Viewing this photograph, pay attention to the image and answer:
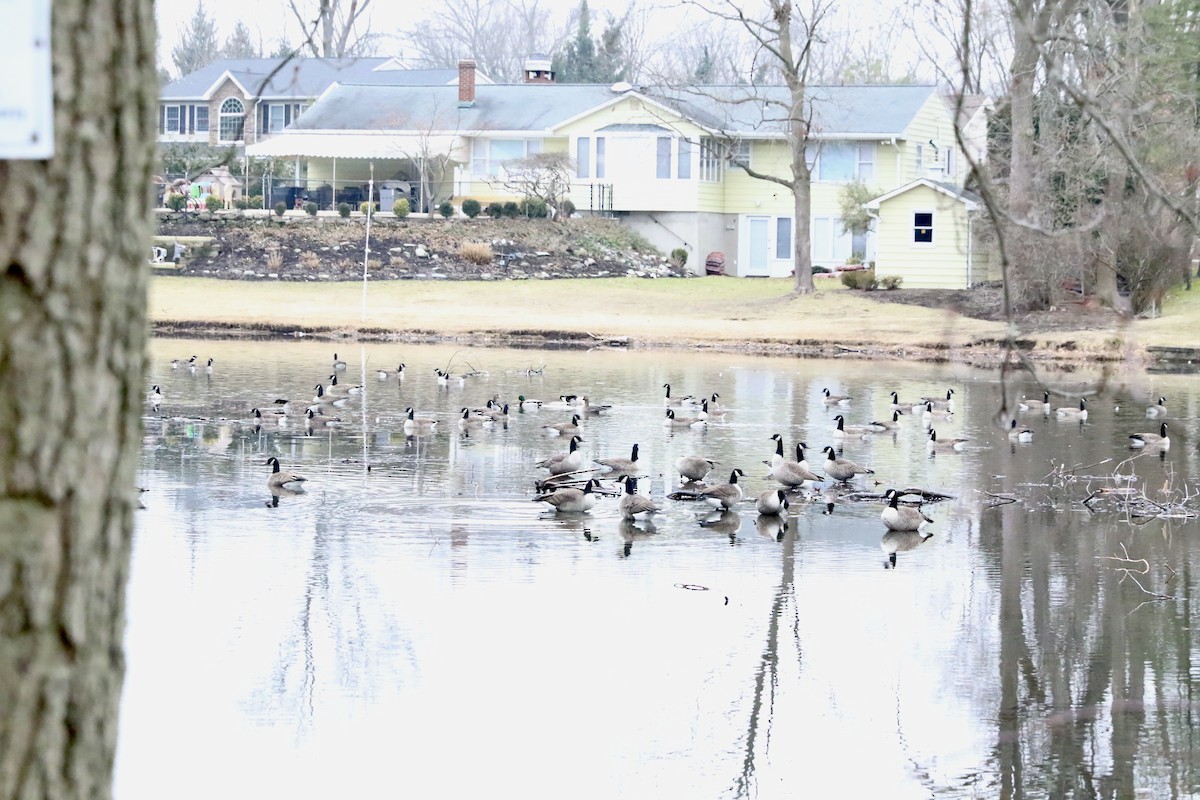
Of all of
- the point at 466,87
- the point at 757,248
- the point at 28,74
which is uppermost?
the point at 466,87

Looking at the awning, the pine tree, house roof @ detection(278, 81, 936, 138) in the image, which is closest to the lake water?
house roof @ detection(278, 81, 936, 138)

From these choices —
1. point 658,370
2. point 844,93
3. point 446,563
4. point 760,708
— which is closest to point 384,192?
point 844,93

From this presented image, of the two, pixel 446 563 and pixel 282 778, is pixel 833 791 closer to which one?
pixel 282 778

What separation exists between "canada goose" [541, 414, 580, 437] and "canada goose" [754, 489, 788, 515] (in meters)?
6.07

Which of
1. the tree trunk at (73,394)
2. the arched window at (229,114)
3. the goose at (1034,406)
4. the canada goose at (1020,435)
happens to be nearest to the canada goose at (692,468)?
the canada goose at (1020,435)

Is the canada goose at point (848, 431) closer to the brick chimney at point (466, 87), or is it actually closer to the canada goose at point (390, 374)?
the canada goose at point (390, 374)

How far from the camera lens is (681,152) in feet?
189

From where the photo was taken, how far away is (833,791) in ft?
29.3

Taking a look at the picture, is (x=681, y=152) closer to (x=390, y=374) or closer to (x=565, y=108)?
(x=565, y=108)

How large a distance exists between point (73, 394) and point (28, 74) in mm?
494

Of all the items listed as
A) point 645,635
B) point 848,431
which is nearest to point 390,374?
point 848,431

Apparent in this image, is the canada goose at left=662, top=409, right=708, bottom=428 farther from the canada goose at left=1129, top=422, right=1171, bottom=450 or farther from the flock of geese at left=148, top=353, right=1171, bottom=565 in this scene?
the canada goose at left=1129, top=422, right=1171, bottom=450

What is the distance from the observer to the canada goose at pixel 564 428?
23328 mm

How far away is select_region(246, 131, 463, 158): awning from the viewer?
198ft
